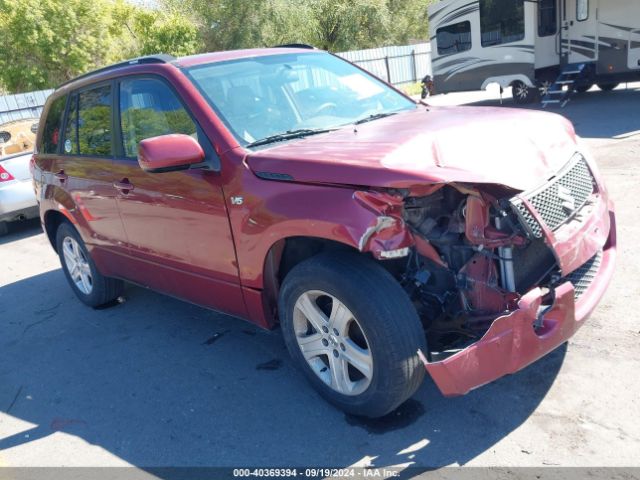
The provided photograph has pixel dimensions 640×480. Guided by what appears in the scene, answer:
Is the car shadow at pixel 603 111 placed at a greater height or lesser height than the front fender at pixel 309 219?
lesser

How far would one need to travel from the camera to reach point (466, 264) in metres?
2.98

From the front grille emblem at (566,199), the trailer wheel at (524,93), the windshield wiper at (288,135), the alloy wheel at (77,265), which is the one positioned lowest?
the trailer wheel at (524,93)

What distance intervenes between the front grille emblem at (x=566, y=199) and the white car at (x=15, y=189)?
807 centimetres

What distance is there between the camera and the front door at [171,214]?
3.66 meters

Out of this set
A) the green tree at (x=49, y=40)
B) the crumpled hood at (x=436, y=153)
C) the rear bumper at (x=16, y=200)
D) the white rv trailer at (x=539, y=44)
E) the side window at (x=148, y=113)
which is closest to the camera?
the crumpled hood at (x=436, y=153)

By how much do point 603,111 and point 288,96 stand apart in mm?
11342

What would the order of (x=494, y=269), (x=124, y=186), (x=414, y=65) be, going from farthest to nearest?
(x=414, y=65), (x=124, y=186), (x=494, y=269)

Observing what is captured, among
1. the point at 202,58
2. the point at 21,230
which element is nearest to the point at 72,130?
the point at 202,58

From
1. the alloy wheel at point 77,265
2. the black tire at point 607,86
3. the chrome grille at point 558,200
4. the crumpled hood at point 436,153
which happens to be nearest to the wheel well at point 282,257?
the crumpled hood at point 436,153

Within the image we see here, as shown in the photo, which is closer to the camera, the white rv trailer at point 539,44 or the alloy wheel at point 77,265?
the alloy wheel at point 77,265

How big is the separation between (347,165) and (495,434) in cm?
158

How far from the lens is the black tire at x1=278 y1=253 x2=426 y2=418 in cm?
283

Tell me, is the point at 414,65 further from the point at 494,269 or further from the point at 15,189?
the point at 494,269

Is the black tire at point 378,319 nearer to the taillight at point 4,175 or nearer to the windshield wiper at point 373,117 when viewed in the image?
the windshield wiper at point 373,117
